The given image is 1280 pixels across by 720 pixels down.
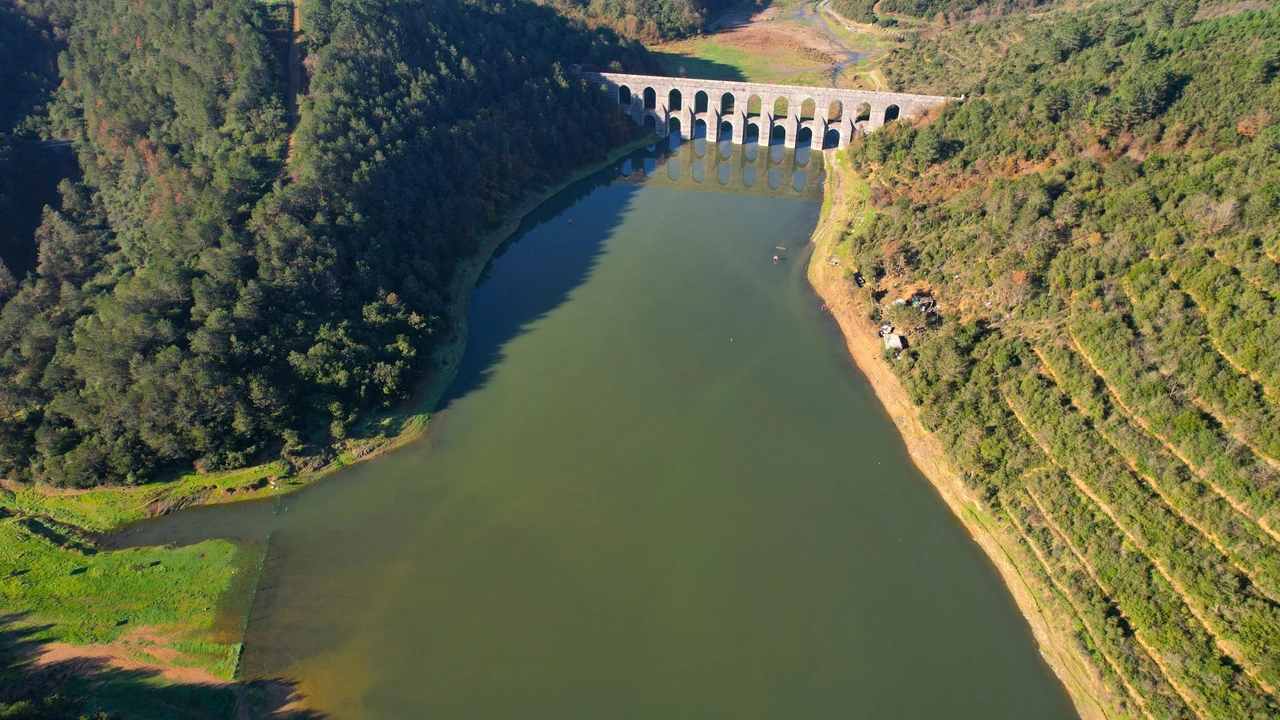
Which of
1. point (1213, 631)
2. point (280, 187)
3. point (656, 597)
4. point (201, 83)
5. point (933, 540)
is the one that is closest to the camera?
point (1213, 631)

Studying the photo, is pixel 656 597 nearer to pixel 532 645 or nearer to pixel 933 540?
pixel 532 645

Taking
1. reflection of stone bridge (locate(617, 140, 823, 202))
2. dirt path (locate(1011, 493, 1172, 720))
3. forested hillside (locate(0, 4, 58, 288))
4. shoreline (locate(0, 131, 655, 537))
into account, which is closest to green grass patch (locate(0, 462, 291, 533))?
shoreline (locate(0, 131, 655, 537))

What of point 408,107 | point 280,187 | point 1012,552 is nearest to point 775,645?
point 1012,552

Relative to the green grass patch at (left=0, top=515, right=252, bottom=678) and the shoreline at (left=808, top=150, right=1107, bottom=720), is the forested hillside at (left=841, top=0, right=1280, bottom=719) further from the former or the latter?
the green grass patch at (left=0, top=515, right=252, bottom=678)

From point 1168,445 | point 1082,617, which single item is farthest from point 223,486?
point 1168,445

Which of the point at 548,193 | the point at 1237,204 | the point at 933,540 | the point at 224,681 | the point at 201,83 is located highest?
the point at 201,83

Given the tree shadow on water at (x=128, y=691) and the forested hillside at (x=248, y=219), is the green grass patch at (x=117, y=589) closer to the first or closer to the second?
the tree shadow on water at (x=128, y=691)

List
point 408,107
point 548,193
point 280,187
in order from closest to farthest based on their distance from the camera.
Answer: point 280,187, point 408,107, point 548,193
